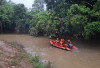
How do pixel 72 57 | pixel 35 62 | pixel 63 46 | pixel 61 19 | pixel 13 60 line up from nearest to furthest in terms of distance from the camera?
1. pixel 13 60
2. pixel 35 62
3. pixel 72 57
4. pixel 63 46
5. pixel 61 19

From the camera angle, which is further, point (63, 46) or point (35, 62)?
point (63, 46)

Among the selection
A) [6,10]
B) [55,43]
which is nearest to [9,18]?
[6,10]

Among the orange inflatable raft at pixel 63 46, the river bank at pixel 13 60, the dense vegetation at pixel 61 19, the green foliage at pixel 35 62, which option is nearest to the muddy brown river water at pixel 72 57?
the orange inflatable raft at pixel 63 46

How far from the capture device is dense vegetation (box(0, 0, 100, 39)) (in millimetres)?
9492

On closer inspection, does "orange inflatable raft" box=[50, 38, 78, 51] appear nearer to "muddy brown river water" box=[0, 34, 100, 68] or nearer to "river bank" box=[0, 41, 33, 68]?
"muddy brown river water" box=[0, 34, 100, 68]

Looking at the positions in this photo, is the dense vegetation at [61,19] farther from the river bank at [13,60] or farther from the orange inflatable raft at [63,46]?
the river bank at [13,60]

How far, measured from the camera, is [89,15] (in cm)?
1006

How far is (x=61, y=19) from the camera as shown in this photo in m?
13.5

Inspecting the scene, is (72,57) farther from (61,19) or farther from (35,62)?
(61,19)

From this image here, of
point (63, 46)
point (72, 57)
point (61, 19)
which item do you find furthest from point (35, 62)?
point (61, 19)

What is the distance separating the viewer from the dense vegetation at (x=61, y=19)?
9.49 m

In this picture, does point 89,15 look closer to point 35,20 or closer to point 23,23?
point 35,20

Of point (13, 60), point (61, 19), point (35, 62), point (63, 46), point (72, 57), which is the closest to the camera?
point (13, 60)

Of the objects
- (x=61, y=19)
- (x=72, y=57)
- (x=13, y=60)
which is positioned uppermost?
(x=61, y=19)
